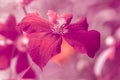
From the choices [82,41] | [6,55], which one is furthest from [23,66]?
[82,41]

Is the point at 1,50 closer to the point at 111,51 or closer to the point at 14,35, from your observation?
the point at 14,35

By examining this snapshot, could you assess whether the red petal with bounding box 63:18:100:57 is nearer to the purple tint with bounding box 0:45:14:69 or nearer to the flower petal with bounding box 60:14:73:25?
the flower petal with bounding box 60:14:73:25

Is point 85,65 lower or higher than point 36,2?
lower

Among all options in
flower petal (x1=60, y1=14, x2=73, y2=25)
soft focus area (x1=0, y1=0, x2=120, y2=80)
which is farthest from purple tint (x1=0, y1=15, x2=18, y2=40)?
flower petal (x1=60, y1=14, x2=73, y2=25)

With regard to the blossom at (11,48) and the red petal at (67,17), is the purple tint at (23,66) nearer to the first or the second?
the blossom at (11,48)

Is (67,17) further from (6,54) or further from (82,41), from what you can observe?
(6,54)

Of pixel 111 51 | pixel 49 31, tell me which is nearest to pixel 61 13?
pixel 49 31

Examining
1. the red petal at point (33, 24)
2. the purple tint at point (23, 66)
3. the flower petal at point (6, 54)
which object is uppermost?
the red petal at point (33, 24)

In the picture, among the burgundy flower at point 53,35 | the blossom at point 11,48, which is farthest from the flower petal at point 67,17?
the blossom at point 11,48
